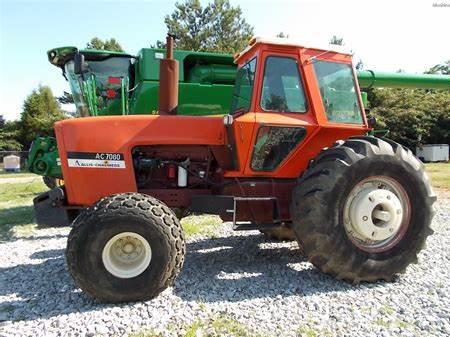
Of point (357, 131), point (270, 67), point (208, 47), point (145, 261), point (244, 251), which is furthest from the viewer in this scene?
point (208, 47)

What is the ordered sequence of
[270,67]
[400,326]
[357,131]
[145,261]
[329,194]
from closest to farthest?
[400,326] < [145,261] < [329,194] < [270,67] < [357,131]

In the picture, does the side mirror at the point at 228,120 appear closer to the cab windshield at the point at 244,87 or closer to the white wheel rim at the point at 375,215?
the cab windshield at the point at 244,87

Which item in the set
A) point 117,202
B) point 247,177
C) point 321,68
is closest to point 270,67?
point 321,68

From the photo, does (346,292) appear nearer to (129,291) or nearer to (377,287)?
(377,287)

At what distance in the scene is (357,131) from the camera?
5.01 meters

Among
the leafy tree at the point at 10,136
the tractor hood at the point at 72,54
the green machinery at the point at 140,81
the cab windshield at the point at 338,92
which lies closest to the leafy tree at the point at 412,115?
the green machinery at the point at 140,81

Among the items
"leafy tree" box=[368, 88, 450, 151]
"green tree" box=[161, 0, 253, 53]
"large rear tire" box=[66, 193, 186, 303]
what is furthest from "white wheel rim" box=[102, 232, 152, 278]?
"green tree" box=[161, 0, 253, 53]

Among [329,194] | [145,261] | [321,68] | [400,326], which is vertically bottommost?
[400,326]

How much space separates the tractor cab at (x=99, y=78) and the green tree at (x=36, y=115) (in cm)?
3310

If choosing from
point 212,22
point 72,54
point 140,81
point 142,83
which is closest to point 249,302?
point 142,83

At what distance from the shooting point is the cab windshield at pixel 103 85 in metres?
8.09

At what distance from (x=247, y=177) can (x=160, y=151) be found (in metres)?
1.05

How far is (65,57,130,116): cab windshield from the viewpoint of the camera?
26.6ft

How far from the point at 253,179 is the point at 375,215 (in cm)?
135
